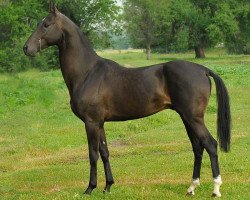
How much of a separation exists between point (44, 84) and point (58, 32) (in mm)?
24404

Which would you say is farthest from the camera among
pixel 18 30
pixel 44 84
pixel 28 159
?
pixel 18 30

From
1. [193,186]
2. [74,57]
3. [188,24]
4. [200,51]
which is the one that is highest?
[74,57]

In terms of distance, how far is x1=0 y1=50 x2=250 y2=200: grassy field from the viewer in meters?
8.95

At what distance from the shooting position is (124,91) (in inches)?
335

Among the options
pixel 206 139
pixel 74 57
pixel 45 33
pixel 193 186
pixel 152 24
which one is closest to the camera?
pixel 206 139

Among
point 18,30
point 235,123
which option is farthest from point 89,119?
point 18,30

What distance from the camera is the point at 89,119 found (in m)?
8.39

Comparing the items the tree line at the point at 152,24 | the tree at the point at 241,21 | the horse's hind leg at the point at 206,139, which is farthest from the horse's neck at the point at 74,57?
the tree at the point at 241,21

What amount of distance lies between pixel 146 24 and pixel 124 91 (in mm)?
69618

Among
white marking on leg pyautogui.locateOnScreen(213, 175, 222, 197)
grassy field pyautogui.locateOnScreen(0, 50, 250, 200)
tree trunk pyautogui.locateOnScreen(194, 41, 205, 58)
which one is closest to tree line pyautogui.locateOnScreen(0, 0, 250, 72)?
tree trunk pyautogui.locateOnScreen(194, 41, 205, 58)

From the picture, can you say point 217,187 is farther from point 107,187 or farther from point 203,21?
point 203,21

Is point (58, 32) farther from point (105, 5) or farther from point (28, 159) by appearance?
point (105, 5)

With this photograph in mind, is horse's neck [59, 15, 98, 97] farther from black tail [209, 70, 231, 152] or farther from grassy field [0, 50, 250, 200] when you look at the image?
black tail [209, 70, 231, 152]

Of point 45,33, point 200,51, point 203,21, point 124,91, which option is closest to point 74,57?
point 45,33
